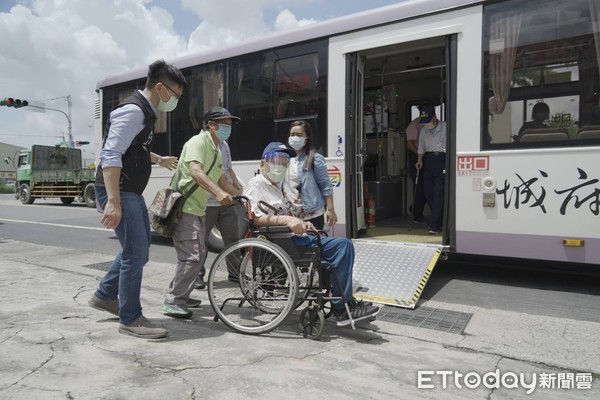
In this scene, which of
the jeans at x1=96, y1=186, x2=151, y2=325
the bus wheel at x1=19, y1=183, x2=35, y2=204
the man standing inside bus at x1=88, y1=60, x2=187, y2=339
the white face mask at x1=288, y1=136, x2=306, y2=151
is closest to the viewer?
the man standing inside bus at x1=88, y1=60, x2=187, y2=339

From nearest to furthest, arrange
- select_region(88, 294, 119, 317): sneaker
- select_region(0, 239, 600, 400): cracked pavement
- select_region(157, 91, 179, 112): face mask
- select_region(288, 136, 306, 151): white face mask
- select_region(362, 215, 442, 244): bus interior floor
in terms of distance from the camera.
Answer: select_region(0, 239, 600, 400): cracked pavement → select_region(157, 91, 179, 112): face mask → select_region(88, 294, 119, 317): sneaker → select_region(288, 136, 306, 151): white face mask → select_region(362, 215, 442, 244): bus interior floor

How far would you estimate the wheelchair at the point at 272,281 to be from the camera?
3270mm

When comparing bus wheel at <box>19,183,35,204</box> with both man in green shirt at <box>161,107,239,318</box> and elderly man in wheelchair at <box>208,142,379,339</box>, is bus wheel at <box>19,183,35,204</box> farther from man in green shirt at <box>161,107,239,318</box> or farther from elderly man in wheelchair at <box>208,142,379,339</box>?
elderly man in wheelchair at <box>208,142,379,339</box>

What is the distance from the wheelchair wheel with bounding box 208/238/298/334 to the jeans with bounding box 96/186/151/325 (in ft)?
1.80

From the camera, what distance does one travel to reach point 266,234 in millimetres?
3459

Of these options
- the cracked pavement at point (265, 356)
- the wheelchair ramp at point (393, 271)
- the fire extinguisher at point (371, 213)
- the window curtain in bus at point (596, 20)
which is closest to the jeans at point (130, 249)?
the cracked pavement at point (265, 356)

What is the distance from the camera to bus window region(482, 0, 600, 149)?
426 cm

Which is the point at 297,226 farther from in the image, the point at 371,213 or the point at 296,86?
the point at 371,213

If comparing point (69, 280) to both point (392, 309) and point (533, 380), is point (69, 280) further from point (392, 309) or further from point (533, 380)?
point (533, 380)

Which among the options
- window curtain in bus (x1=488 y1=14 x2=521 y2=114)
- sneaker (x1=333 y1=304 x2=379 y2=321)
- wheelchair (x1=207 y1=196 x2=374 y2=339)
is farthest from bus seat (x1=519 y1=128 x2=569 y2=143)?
wheelchair (x1=207 y1=196 x2=374 y2=339)

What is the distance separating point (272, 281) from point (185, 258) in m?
0.82

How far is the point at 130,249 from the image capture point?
3.21 metres

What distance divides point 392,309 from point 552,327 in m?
1.32

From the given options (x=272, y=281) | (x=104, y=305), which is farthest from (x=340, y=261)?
(x=104, y=305)
